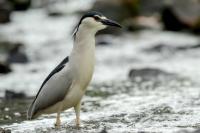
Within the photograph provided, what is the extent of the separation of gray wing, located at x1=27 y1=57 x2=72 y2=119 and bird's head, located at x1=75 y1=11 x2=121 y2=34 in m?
0.59

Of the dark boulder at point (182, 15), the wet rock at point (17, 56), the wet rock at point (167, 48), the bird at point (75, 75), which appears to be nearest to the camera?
the bird at point (75, 75)

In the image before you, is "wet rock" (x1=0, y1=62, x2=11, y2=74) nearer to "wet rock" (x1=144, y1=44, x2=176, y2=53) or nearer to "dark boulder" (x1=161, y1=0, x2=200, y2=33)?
"wet rock" (x1=144, y1=44, x2=176, y2=53)

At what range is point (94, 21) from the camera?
9.56m

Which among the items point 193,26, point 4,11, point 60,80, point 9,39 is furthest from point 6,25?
point 60,80

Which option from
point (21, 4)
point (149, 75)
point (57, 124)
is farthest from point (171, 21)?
point (57, 124)

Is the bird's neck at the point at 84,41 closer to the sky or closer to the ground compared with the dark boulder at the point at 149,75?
closer to the ground

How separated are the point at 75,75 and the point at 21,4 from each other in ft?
72.9

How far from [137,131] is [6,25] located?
18.4 metres

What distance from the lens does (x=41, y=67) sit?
62.0 ft

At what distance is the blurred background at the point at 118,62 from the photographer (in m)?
10.6

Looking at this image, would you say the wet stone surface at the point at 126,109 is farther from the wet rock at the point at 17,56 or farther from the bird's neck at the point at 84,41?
the wet rock at the point at 17,56

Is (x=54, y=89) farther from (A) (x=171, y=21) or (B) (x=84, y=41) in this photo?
(A) (x=171, y=21)

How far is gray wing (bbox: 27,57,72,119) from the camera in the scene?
9.46 metres

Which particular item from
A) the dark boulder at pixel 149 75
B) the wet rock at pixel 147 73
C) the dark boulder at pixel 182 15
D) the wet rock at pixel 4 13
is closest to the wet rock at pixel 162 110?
the dark boulder at pixel 149 75
